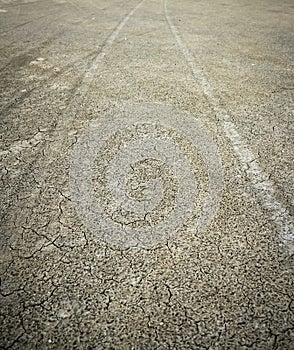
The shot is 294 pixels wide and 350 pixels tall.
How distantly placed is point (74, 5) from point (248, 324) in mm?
12680

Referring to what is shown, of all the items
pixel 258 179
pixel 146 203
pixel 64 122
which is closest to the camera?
pixel 146 203

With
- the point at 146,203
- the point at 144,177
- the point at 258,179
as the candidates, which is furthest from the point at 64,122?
the point at 258,179

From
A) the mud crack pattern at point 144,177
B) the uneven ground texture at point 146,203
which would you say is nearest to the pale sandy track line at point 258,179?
the uneven ground texture at point 146,203

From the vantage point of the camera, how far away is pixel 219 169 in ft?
9.88

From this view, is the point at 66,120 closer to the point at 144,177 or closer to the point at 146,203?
the point at 144,177

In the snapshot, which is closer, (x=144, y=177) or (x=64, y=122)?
(x=144, y=177)

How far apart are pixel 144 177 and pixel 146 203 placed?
14.5 inches

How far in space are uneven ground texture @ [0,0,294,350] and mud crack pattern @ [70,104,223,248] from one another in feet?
0.05

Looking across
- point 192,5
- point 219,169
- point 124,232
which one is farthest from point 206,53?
point 192,5

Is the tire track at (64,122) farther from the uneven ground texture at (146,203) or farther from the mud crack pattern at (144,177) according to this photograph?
the mud crack pattern at (144,177)

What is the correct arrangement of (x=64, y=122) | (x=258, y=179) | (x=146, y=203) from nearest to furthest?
(x=146, y=203) < (x=258, y=179) < (x=64, y=122)

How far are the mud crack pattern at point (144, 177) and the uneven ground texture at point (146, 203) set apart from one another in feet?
0.05

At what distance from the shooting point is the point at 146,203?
2.64m

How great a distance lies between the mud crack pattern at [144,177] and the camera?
2.43m
